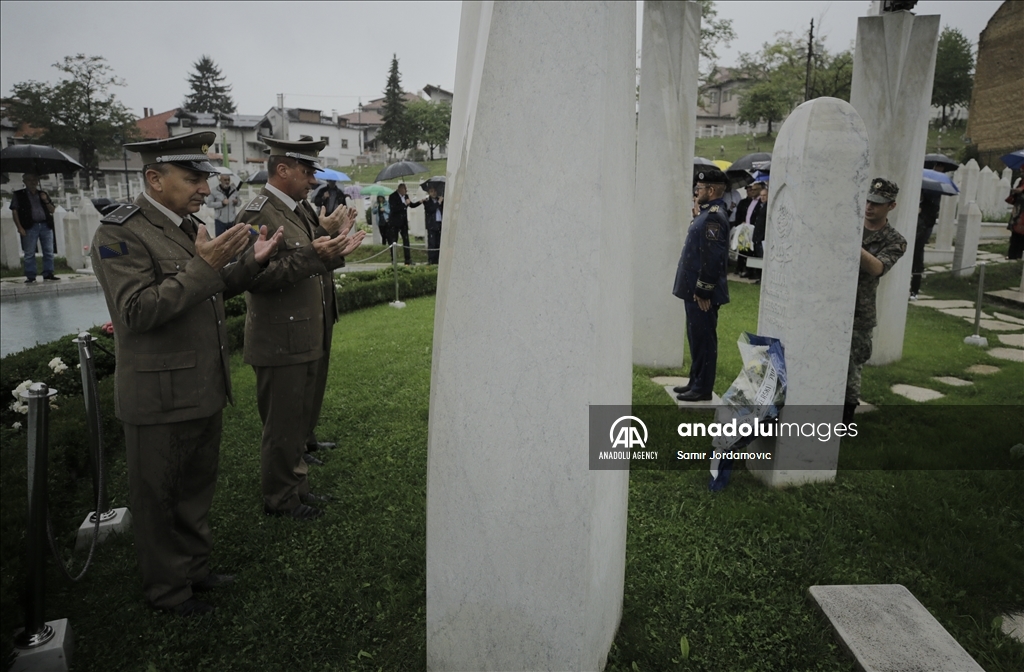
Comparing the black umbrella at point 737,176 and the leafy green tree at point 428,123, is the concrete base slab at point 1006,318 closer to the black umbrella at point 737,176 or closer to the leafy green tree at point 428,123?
the black umbrella at point 737,176

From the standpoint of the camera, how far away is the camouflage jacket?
489cm

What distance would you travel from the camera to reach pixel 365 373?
22.3ft

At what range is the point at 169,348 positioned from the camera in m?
2.88

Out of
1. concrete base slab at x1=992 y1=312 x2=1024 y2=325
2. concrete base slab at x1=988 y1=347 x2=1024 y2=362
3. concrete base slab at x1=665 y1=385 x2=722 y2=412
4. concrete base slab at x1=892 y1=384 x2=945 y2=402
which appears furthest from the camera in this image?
concrete base slab at x1=992 y1=312 x2=1024 y2=325

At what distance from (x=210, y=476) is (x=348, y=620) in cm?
99

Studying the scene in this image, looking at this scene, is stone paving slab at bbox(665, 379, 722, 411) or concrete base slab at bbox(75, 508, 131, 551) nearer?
concrete base slab at bbox(75, 508, 131, 551)

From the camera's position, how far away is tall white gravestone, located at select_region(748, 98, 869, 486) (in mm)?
3863

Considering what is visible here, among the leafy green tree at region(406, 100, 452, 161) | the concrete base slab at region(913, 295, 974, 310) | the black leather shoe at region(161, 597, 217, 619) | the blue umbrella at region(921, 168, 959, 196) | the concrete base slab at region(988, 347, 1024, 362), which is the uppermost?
the leafy green tree at region(406, 100, 452, 161)

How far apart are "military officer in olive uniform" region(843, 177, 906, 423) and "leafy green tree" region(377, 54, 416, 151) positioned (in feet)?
196

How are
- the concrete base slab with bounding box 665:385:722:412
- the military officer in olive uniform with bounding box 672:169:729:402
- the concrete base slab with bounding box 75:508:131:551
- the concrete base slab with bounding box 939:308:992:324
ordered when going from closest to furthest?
the concrete base slab with bounding box 75:508:131:551
the military officer in olive uniform with bounding box 672:169:729:402
the concrete base slab with bounding box 665:385:722:412
the concrete base slab with bounding box 939:308:992:324

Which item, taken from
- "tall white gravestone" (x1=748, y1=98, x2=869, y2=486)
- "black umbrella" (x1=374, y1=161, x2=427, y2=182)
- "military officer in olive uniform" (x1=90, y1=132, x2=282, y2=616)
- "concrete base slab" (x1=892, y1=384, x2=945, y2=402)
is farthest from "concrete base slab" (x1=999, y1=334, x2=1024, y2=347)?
"black umbrella" (x1=374, y1=161, x2=427, y2=182)

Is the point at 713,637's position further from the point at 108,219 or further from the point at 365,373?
the point at 365,373

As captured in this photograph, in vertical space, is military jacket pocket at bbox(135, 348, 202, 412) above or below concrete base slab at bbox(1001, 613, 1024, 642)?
above

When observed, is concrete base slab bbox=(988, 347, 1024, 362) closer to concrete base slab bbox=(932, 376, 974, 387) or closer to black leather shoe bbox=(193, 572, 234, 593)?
concrete base slab bbox=(932, 376, 974, 387)
